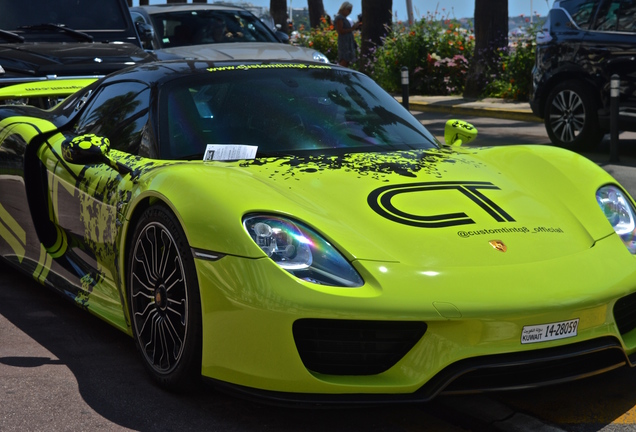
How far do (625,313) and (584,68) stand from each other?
752 cm

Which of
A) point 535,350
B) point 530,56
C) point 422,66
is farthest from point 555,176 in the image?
point 422,66

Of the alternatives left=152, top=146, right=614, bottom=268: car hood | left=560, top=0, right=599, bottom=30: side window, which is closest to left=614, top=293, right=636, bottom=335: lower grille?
left=152, top=146, right=614, bottom=268: car hood

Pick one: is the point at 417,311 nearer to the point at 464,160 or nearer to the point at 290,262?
the point at 290,262

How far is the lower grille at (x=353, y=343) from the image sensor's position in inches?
135

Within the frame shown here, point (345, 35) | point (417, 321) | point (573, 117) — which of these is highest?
point (417, 321)

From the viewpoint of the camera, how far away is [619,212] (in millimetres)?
4293

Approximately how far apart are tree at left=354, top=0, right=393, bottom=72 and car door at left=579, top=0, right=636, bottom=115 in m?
10.3

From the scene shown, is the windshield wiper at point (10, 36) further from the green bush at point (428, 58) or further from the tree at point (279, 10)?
the tree at point (279, 10)

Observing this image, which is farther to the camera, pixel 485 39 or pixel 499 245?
pixel 485 39

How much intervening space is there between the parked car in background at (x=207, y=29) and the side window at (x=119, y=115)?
A: 707 centimetres

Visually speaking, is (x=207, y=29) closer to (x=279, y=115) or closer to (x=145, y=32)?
(x=145, y=32)

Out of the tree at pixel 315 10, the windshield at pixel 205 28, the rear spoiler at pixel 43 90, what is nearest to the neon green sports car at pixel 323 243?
the rear spoiler at pixel 43 90

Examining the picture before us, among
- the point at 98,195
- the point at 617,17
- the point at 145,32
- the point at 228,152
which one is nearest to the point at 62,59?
the point at 145,32

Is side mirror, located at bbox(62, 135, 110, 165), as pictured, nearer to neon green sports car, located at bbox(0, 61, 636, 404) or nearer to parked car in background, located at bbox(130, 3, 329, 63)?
neon green sports car, located at bbox(0, 61, 636, 404)
